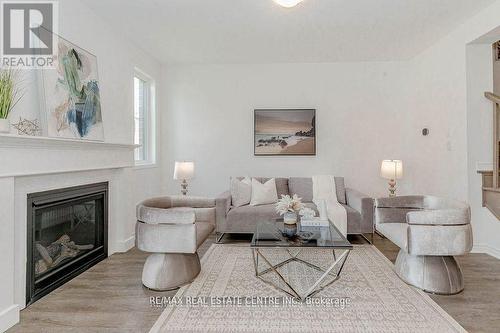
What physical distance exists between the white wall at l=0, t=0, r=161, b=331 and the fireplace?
8cm

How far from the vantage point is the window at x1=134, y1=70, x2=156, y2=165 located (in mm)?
4664

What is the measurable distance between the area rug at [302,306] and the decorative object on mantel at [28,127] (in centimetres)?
173

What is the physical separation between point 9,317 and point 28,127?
1.42 metres

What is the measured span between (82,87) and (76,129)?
463 millimetres

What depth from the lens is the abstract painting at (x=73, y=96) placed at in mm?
2561

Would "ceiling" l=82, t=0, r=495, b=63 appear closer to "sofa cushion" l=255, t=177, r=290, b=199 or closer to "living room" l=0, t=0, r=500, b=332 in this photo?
"living room" l=0, t=0, r=500, b=332

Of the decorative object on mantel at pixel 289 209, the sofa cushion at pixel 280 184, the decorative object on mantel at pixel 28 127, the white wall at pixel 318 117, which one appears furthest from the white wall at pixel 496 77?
the decorative object on mantel at pixel 28 127

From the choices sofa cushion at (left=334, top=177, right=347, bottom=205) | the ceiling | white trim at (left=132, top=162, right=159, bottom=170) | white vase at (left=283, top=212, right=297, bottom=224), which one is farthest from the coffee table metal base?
the ceiling

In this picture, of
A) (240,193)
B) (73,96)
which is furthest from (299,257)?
(73,96)

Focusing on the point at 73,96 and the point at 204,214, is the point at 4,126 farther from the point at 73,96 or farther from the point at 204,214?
the point at 204,214

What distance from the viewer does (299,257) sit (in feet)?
11.3

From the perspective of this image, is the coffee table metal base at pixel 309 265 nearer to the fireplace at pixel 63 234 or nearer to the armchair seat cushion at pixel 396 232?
the armchair seat cushion at pixel 396 232

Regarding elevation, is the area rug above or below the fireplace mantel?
below

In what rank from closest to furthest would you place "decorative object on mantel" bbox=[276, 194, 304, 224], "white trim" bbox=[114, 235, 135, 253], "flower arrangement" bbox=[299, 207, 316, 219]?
"decorative object on mantel" bbox=[276, 194, 304, 224] → "flower arrangement" bbox=[299, 207, 316, 219] → "white trim" bbox=[114, 235, 135, 253]
